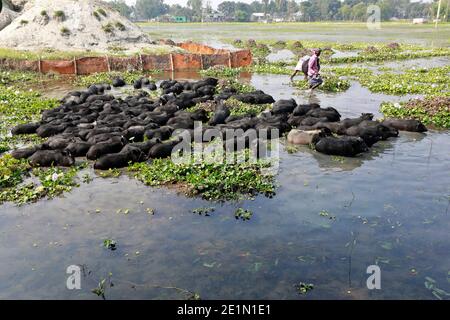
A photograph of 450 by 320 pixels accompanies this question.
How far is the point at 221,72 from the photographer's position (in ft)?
91.9

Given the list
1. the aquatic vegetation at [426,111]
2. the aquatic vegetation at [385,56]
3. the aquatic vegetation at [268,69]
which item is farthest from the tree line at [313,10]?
the aquatic vegetation at [426,111]

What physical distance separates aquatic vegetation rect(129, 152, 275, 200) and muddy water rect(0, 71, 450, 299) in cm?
33

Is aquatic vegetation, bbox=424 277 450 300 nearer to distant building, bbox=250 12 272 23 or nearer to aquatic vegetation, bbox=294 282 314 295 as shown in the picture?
aquatic vegetation, bbox=294 282 314 295

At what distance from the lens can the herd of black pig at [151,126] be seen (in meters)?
11.9

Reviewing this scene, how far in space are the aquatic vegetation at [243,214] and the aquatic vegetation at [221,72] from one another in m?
19.7

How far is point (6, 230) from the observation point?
27.1 feet

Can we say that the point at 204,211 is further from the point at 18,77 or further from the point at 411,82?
the point at 18,77

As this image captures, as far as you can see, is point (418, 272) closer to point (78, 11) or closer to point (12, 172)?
point (12, 172)

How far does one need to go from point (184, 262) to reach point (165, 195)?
2722mm

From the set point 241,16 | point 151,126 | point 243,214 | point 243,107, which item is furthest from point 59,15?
point 241,16

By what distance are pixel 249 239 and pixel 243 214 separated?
0.92m

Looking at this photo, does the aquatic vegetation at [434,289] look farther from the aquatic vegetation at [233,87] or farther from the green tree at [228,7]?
the green tree at [228,7]

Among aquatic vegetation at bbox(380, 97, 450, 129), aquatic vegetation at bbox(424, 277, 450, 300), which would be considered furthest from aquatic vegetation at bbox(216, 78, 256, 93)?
aquatic vegetation at bbox(424, 277, 450, 300)

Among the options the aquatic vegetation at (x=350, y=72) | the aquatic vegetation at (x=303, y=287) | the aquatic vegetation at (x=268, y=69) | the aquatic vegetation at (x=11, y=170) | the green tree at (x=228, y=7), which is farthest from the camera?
the green tree at (x=228, y=7)
